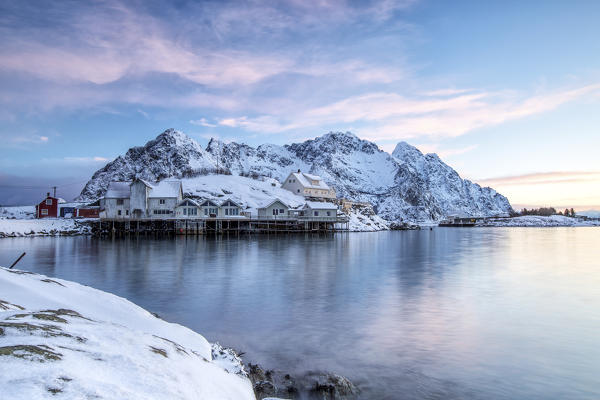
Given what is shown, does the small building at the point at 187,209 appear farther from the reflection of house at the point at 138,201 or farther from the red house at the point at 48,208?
the red house at the point at 48,208

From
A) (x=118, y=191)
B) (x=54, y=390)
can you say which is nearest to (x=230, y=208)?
(x=118, y=191)

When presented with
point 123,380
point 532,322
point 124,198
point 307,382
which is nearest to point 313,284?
point 532,322

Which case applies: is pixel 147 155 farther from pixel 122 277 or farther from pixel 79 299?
pixel 79 299

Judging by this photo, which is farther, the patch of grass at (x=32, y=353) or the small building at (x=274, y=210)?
the small building at (x=274, y=210)

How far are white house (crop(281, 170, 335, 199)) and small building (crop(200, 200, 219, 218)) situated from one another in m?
30.9

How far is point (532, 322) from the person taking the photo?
1659cm

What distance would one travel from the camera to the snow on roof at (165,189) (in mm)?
79350

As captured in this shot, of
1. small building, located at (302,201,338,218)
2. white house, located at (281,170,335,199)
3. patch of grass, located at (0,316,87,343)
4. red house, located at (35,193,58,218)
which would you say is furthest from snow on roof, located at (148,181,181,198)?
patch of grass, located at (0,316,87,343)

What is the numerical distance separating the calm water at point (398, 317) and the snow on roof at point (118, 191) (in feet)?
148

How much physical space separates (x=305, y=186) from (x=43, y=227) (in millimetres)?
60008

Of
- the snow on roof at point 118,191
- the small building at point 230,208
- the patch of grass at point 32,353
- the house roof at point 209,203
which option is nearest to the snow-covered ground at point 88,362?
the patch of grass at point 32,353

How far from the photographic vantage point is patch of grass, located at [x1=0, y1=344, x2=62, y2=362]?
4.70m

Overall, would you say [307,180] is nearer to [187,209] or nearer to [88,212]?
[187,209]

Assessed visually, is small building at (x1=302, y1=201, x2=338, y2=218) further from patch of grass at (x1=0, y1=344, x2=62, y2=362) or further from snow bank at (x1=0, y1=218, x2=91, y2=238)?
patch of grass at (x1=0, y1=344, x2=62, y2=362)
